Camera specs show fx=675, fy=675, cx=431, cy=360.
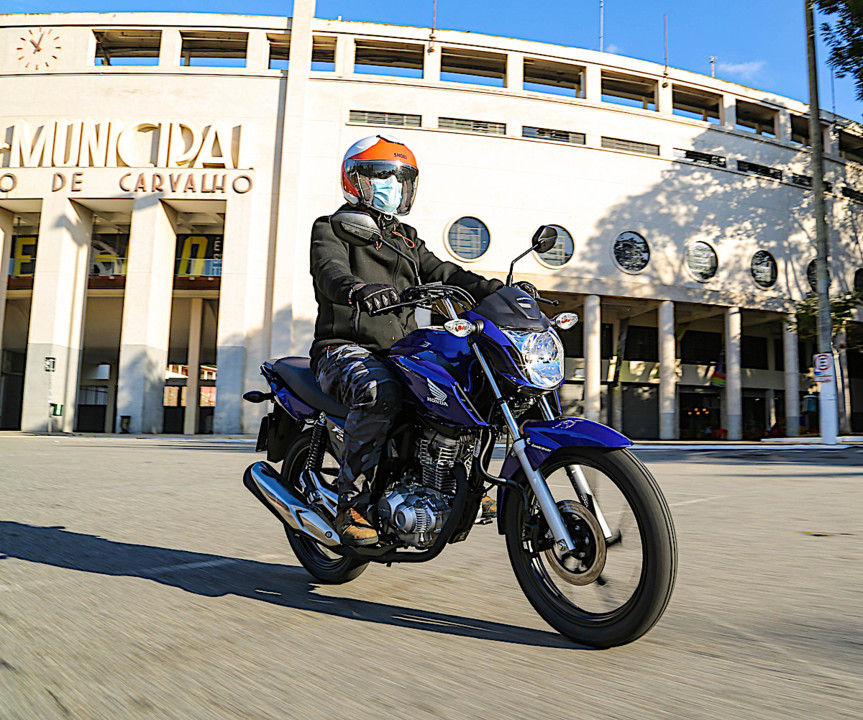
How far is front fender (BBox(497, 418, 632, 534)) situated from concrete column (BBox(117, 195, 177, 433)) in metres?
28.6

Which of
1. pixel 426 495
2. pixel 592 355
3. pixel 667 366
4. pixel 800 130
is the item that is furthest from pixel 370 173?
pixel 800 130

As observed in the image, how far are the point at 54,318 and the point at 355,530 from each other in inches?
1201

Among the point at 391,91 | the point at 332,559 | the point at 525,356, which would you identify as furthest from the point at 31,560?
the point at 391,91

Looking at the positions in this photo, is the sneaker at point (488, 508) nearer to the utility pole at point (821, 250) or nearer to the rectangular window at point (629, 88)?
the utility pole at point (821, 250)

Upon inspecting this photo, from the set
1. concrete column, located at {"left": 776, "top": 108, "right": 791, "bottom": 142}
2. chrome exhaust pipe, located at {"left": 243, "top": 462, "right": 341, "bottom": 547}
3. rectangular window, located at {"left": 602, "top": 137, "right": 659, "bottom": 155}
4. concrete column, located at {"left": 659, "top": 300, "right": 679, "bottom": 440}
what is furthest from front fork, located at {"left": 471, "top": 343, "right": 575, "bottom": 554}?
concrete column, located at {"left": 776, "top": 108, "right": 791, "bottom": 142}

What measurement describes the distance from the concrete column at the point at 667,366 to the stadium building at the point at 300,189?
0.14m

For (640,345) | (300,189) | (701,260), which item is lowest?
(640,345)

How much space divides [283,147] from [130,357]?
A: 1109cm

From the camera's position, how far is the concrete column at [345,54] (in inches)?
1204

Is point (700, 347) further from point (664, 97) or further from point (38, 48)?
point (38, 48)

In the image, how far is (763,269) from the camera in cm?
3556

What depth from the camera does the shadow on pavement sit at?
2.55 metres

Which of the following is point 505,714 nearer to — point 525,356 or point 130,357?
point 525,356

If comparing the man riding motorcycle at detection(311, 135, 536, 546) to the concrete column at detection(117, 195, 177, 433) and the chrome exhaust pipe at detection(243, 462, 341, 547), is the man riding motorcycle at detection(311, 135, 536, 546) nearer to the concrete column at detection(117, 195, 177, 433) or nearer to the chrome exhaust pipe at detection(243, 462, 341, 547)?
the chrome exhaust pipe at detection(243, 462, 341, 547)
